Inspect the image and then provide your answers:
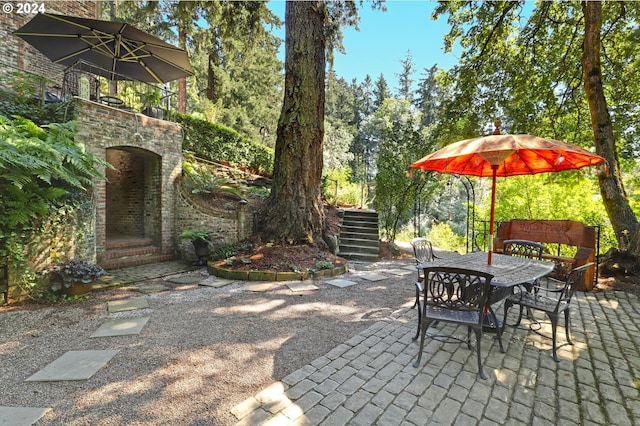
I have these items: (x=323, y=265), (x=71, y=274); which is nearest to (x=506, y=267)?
(x=323, y=265)

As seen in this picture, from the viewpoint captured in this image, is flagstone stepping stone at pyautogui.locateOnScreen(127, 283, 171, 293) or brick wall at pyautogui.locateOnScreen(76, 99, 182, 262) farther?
brick wall at pyautogui.locateOnScreen(76, 99, 182, 262)

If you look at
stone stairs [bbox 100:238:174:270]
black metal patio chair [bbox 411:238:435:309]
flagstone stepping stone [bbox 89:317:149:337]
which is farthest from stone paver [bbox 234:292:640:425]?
stone stairs [bbox 100:238:174:270]

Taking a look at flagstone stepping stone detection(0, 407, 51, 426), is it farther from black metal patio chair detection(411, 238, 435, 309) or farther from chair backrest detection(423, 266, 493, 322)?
black metal patio chair detection(411, 238, 435, 309)

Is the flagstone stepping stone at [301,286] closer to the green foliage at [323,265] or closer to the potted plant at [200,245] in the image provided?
the green foliage at [323,265]

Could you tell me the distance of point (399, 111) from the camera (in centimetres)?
2689

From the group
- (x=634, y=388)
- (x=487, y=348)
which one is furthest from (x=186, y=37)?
(x=634, y=388)

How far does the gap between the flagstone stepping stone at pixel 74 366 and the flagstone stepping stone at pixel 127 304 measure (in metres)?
1.21

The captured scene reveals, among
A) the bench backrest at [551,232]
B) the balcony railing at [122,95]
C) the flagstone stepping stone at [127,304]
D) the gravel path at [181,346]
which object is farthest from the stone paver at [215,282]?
the bench backrest at [551,232]

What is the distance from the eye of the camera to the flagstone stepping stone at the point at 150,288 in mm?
4727

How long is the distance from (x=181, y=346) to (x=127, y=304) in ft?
5.91

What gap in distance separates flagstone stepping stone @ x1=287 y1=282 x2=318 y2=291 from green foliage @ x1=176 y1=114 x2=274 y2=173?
23.3 ft

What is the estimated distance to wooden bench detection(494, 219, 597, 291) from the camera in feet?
16.9

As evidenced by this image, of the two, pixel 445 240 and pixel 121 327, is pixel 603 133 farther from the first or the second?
pixel 121 327

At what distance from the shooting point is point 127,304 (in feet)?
13.2
